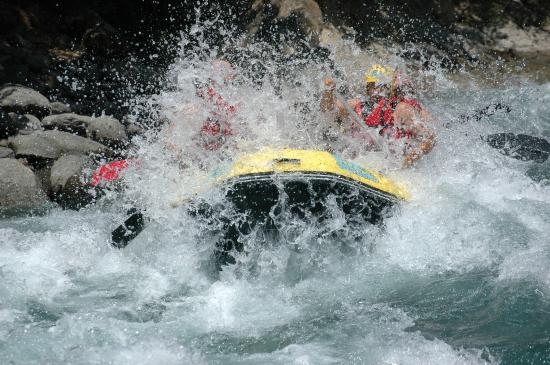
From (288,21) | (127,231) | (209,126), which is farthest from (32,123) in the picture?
(288,21)

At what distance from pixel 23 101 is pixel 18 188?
2.02m

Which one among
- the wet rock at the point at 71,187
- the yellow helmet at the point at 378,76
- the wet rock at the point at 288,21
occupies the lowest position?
the wet rock at the point at 71,187

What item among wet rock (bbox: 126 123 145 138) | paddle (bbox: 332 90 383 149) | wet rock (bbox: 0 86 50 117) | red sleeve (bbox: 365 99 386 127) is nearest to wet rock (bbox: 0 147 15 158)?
wet rock (bbox: 0 86 50 117)

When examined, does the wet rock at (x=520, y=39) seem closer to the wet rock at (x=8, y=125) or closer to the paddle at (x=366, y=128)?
the paddle at (x=366, y=128)

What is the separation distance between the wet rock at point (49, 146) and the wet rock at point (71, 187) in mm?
501

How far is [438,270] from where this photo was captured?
472 cm

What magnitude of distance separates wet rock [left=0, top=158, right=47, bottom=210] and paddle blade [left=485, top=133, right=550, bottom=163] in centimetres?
495

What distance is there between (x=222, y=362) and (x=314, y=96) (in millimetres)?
3660

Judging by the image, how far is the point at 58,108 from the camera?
8.02 metres

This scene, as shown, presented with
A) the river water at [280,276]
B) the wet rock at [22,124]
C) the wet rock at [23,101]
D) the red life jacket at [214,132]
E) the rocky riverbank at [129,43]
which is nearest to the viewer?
the river water at [280,276]

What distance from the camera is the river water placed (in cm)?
377

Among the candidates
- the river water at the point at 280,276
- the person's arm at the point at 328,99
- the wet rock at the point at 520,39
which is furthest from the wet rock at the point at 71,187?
the wet rock at the point at 520,39

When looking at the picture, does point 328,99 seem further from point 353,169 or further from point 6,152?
point 6,152

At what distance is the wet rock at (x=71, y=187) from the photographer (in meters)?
6.12
